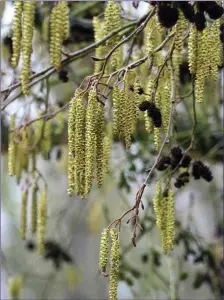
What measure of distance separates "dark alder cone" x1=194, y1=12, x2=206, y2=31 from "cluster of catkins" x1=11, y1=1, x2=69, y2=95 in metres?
0.22

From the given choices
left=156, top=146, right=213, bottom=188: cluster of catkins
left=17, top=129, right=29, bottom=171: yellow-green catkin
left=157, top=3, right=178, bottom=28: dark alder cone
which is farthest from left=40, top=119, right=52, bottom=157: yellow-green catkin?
left=157, top=3, right=178, bottom=28: dark alder cone

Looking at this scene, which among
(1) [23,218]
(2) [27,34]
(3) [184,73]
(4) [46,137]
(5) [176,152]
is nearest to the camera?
(2) [27,34]

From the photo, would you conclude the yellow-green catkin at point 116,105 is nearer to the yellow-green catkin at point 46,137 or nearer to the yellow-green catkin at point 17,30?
the yellow-green catkin at point 17,30

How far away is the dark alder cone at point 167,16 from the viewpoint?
0.98m

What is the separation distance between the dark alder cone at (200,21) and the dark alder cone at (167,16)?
0.10 ft

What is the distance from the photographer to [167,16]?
0.98 metres

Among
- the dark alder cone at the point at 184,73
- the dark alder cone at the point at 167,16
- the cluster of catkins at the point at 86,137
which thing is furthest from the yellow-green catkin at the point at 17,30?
the dark alder cone at the point at 184,73

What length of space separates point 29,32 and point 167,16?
0.79ft

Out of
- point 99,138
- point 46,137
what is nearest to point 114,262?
point 99,138

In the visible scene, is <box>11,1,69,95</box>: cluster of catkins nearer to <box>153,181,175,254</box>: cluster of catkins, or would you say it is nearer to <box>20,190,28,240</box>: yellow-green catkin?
<box>153,181,175,254</box>: cluster of catkins

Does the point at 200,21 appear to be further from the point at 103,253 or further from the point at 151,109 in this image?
the point at 103,253

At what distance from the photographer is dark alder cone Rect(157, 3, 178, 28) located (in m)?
0.98

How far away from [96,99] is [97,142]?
0.07 m

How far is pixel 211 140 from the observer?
7.85 feet
